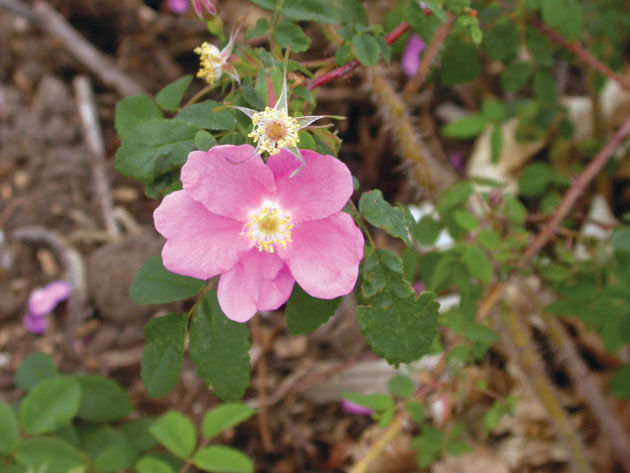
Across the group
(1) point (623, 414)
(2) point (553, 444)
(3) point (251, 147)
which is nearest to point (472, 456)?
(2) point (553, 444)

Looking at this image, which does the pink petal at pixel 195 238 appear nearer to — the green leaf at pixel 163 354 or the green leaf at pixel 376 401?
the green leaf at pixel 163 354

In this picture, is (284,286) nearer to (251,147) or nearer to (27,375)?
(251,147)

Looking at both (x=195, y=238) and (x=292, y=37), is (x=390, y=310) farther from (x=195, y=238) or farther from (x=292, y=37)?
(x=292, y=37)

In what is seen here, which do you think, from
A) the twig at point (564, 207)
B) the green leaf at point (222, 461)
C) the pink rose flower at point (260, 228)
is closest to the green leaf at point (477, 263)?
the twig at point (564, 207)

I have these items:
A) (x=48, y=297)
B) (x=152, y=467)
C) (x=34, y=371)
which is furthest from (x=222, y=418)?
A: (x=48, y=297)

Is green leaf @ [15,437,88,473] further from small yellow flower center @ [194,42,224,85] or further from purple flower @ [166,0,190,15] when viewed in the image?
purple flower @ [166,0,190,15]

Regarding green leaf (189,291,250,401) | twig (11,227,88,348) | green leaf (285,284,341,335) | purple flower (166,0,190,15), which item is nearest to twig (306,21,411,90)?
green leaf (285,284,341,335)
